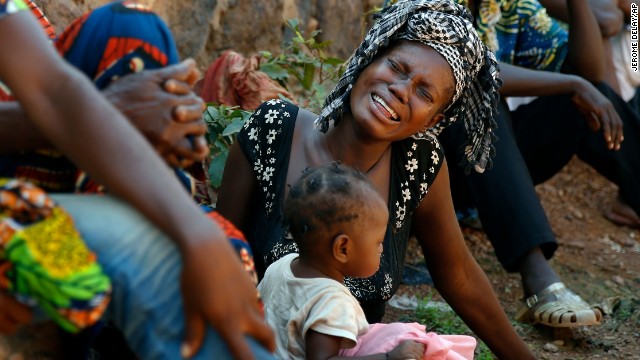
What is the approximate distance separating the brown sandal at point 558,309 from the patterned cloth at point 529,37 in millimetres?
1207

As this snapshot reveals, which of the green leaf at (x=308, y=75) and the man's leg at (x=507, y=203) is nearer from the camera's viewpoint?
the man's leg at (x=507, y=203)

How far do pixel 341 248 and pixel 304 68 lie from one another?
79.5 inches

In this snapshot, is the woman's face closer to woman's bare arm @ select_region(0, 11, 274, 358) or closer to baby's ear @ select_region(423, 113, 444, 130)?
baby's ear @ select_region(423, 113, 444, 130)

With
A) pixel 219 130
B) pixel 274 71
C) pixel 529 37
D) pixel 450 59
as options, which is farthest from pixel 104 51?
pixel 529 37

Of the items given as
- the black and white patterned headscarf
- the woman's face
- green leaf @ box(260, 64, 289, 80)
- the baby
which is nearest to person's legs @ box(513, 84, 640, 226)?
green leaf @ box(260, 64, 289, 80)

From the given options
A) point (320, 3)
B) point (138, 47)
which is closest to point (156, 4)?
point (320, 3)

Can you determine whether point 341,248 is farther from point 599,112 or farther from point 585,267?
point 585,267

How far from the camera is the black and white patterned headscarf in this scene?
285 centimetres

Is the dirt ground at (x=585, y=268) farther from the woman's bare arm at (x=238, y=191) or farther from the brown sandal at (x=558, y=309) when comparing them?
the woman's bare arm at (x=238, y=191)

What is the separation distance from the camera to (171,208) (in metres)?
1.56

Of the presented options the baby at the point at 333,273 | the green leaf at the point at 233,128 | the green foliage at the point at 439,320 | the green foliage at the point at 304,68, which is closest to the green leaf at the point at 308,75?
the green foliage at the point at 304,68

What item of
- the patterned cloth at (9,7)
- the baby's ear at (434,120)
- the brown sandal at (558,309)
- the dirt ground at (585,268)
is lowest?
Answer: the dirt ground at (585,268)

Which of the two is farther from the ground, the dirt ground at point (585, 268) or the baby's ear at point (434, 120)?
the baby's ear at point (434, 120)

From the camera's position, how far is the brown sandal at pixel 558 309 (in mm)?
3740
